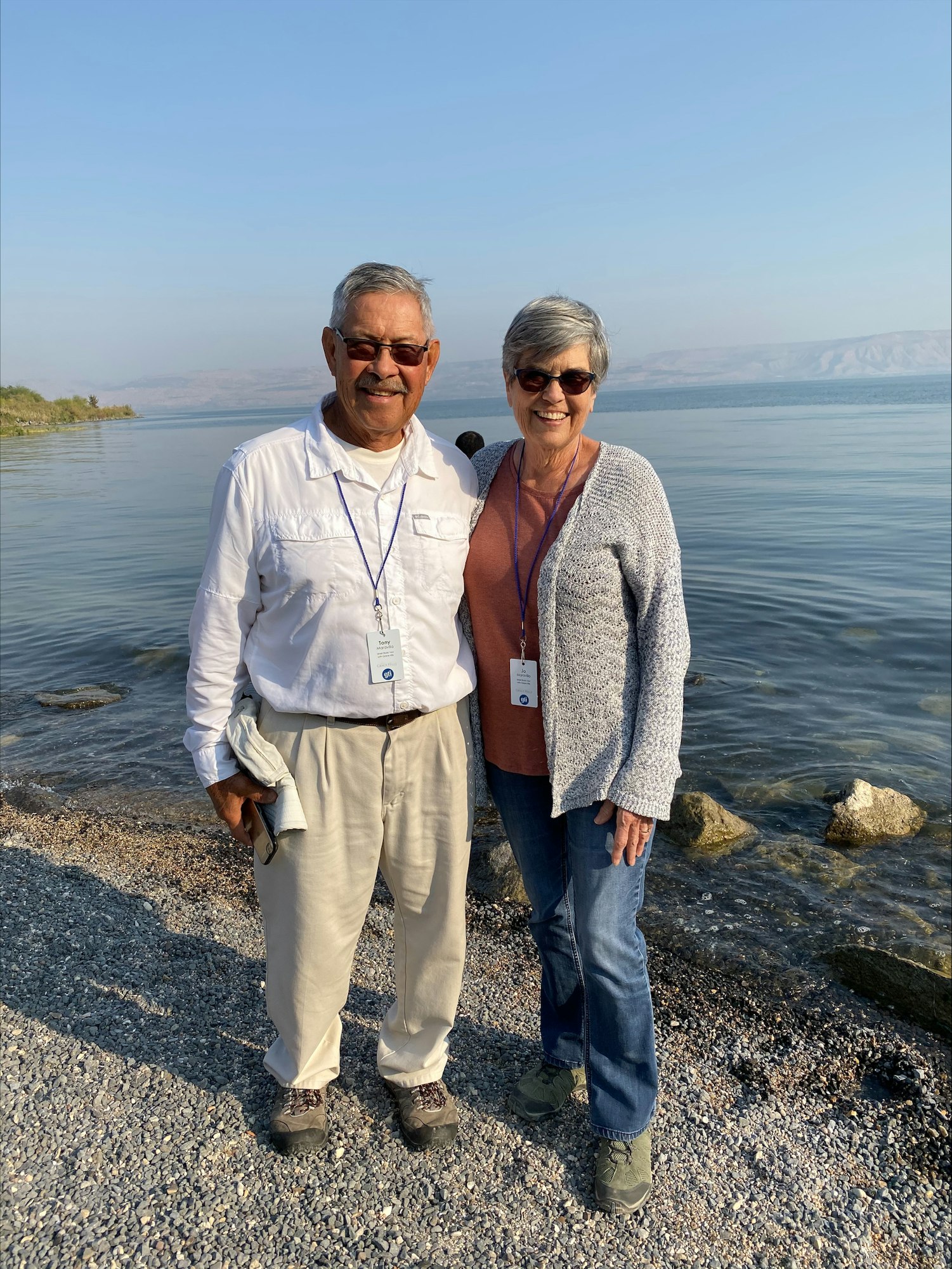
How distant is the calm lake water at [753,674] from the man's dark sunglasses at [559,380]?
3794 mm

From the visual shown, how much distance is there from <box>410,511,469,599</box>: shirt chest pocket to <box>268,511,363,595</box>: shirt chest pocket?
220 millimetres

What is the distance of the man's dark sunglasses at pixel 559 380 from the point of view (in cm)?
291

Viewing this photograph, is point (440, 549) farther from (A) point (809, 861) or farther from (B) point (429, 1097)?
(A) point (809, 861)

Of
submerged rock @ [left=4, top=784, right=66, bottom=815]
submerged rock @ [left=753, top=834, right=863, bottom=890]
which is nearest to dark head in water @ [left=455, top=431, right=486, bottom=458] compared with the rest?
submerged rock @ [left=753, top=834, right=863, bottom=890]

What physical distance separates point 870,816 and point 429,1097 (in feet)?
16.1

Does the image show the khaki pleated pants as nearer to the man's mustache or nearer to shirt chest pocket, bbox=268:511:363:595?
shirt chest pocket, bbox=268:511:363:595

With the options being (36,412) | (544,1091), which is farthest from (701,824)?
(36,412)

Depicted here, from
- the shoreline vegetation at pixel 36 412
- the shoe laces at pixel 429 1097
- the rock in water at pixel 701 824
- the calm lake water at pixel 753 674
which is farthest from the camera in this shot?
the shoreline vegetation at pixel 36 412

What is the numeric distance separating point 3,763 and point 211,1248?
674cm

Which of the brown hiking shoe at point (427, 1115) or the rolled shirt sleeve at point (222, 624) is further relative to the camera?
the brown hiking shoe at point (427, 1115)

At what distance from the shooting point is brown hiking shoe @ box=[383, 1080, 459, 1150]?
3.34 m

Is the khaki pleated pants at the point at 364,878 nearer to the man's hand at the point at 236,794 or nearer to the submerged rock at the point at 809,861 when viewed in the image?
the man's hand at the point at 236,794

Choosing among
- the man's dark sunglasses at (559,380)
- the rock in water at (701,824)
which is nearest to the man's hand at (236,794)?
the man's dark sunglasses at (559,380)

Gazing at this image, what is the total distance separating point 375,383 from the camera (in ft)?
9.41
